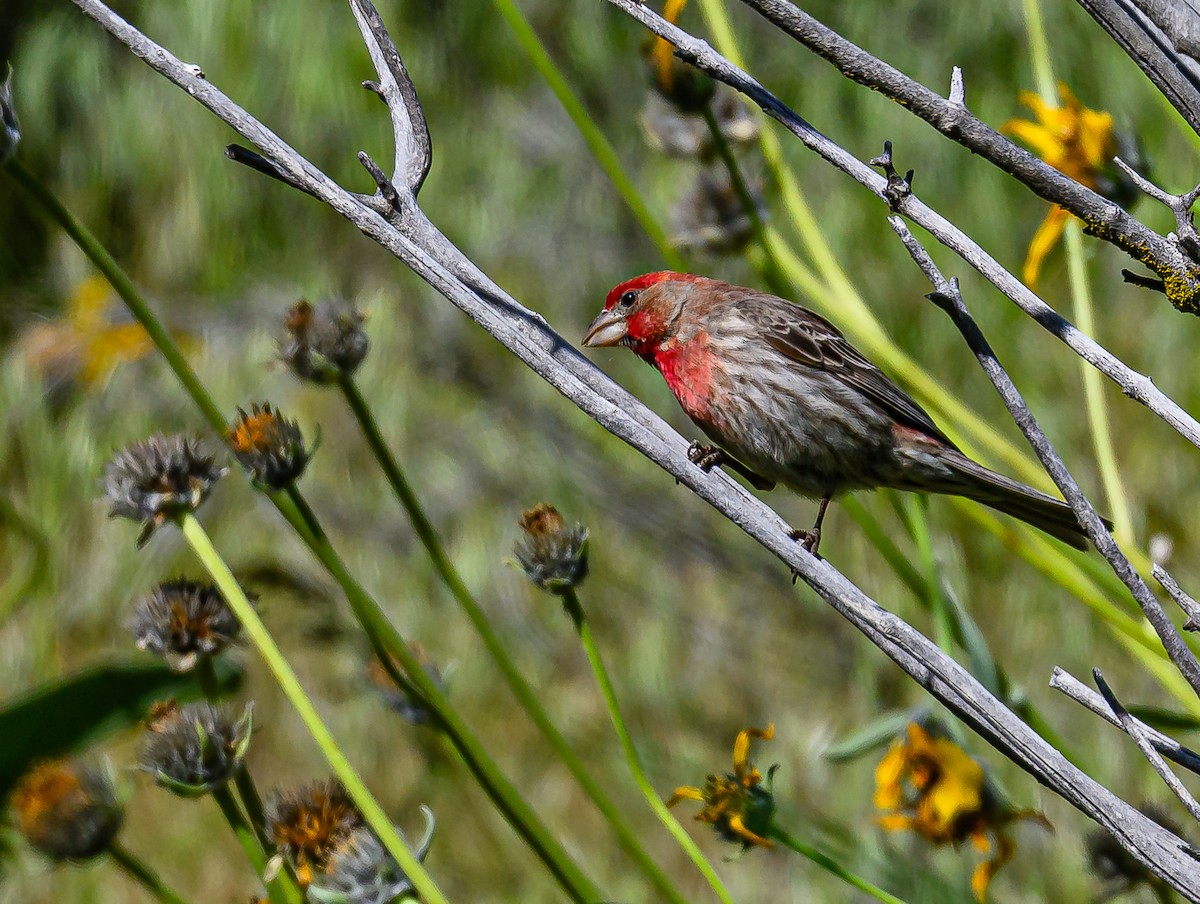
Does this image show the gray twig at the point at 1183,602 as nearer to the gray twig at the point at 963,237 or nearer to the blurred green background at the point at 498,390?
the gray twig at the point at 963,237

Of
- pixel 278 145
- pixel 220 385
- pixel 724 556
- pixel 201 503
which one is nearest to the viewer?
pixel 278 145

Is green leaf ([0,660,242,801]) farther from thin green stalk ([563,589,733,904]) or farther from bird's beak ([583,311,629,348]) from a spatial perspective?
bird's beak ([583,311,629,348])

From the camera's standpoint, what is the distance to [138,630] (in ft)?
7.43

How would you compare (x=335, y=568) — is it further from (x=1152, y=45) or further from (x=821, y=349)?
(x=821, y=349)

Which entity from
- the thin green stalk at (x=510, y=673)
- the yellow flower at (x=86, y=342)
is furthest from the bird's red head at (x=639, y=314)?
the yellow flower at (x=86, y=342)

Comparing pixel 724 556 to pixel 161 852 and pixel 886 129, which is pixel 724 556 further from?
pixel 161 852

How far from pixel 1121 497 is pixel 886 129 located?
407 cm

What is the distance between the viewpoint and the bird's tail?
2604mm

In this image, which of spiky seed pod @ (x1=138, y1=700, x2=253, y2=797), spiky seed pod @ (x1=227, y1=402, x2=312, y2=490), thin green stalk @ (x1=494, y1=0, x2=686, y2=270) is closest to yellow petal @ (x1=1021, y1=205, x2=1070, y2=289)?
thin green stalk @ (x1=494, y1=0, x2=686, y2=270)

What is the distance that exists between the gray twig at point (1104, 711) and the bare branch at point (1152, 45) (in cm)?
69

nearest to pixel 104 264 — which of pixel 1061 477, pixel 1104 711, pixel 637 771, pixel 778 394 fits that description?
pixel 637 771

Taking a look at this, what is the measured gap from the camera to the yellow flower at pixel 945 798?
225 centimetres

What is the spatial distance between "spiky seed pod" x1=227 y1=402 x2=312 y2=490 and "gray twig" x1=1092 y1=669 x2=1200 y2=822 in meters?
1.30

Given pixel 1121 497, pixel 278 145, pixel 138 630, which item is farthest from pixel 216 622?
pixel 1121 497
